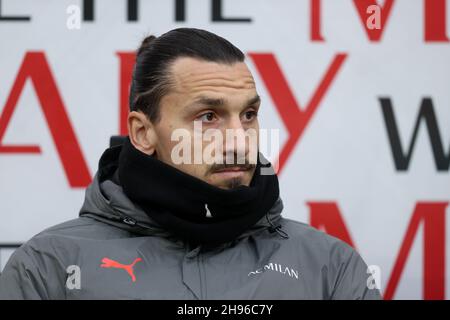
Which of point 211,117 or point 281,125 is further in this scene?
point 281,125

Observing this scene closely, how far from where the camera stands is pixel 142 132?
1787 mm

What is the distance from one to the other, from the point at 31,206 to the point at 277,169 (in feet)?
2.51

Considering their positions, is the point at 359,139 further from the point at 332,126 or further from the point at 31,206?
the point at 31,206

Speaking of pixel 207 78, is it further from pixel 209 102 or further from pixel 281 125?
pixel 281 125

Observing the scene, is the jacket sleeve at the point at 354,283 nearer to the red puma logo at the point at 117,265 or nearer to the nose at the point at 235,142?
the nose at the point at 235,142

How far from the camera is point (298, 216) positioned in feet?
8.00

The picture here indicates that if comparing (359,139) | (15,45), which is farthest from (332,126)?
(15,45)

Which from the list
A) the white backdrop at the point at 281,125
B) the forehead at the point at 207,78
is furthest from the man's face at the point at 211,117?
the white backdrop at the point at 281,125

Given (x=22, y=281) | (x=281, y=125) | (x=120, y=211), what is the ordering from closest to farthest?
1. (x=22, y=281)
2. (x=120, y=211)
3. (x=281, y=125)

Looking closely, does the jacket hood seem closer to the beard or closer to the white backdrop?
the beard

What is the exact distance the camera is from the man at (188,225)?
1.63m

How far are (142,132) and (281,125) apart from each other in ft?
2.49

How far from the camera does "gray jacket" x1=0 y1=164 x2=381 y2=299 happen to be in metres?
1.62

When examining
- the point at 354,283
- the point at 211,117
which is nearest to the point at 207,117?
the point at 211,117
